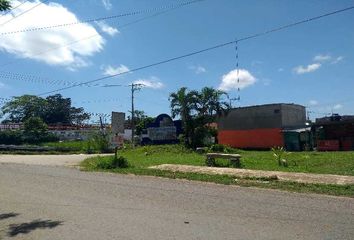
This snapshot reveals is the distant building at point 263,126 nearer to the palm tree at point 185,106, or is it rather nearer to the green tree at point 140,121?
the palm tree at point 185,106

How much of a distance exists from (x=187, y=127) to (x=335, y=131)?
13357 mm

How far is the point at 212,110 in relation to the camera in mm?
45594

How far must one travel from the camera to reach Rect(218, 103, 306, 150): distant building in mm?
48162

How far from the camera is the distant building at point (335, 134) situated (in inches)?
1597

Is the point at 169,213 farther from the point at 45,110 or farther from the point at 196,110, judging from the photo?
the point at 45,110

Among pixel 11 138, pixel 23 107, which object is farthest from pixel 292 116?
pixel 23 107

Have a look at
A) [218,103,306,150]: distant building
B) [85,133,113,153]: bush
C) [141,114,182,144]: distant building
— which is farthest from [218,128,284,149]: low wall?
[85,133,113,153]: bush

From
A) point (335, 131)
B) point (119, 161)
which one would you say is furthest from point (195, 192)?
point (335, 131)

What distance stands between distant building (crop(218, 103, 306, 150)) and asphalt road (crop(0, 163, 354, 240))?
34509mm

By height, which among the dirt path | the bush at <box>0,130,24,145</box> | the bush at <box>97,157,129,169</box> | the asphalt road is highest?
the bush at <box>0,130,24,145</box>

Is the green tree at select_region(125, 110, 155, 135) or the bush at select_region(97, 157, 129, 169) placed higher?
the green tree at select_region(125, 110, 155, 135)

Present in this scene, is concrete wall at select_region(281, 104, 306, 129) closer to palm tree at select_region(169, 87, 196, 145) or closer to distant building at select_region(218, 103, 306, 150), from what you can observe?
distant building at select_region(218, 103, 306, 150)

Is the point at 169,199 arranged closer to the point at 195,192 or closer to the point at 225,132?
the point at 195,192

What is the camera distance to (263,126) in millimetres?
50375
